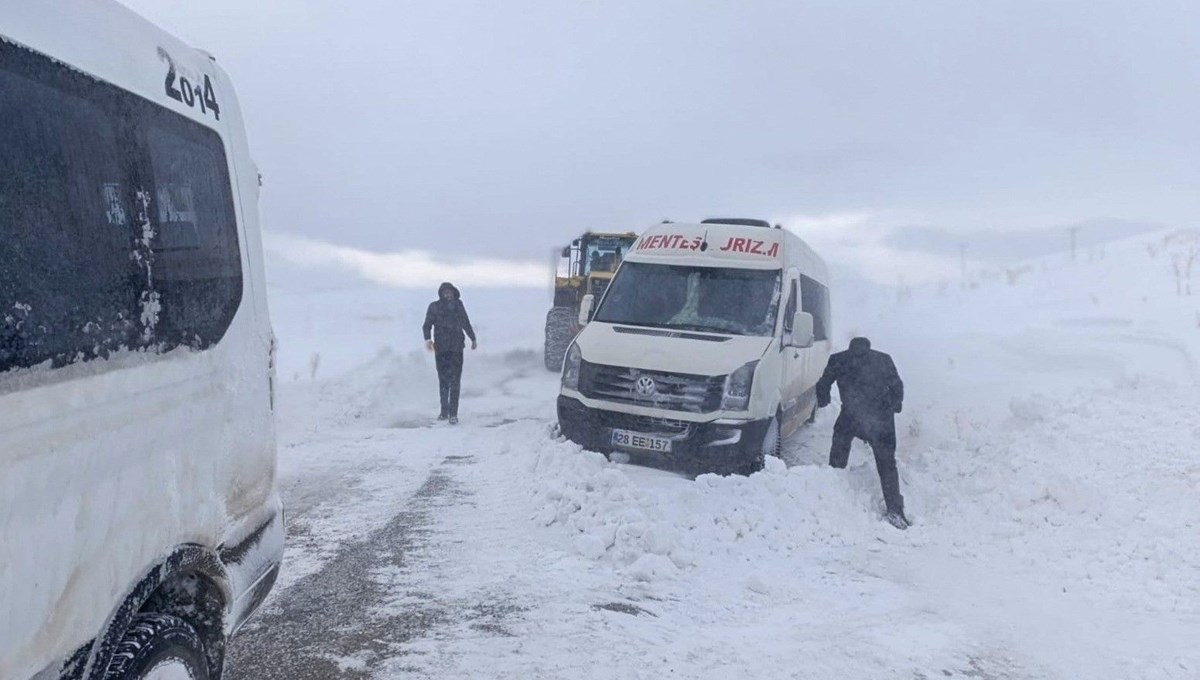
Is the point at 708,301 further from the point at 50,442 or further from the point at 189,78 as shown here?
the point at 50,442

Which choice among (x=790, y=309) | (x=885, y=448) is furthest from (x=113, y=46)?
(x=790, y=309)

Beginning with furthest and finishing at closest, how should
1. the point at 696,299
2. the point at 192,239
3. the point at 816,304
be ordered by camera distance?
the point at 816,304, the point at 696,299, the point at 192,239

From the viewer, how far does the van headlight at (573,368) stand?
816 centimetres

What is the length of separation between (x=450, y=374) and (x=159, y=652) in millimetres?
9762

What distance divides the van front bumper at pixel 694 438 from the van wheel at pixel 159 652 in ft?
17.2

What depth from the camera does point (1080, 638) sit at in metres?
4.85

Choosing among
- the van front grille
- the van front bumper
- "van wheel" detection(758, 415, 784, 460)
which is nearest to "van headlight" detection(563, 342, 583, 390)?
the van front grille

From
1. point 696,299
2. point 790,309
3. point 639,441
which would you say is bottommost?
point 639,441

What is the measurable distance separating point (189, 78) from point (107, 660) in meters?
2.02

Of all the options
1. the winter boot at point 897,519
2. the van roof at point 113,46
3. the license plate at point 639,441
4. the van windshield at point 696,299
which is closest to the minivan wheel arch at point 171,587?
the van roof at point 113,46

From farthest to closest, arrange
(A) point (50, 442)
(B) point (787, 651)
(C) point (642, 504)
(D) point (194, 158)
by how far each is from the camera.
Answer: (C) point (642, 504), (B) point (787, 651), (D) point (194, 158), (A) point (50, 442)

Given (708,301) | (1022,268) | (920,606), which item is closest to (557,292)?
(708,301)

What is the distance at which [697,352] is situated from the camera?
7859 millimetres

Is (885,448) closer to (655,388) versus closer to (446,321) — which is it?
(655,388)
